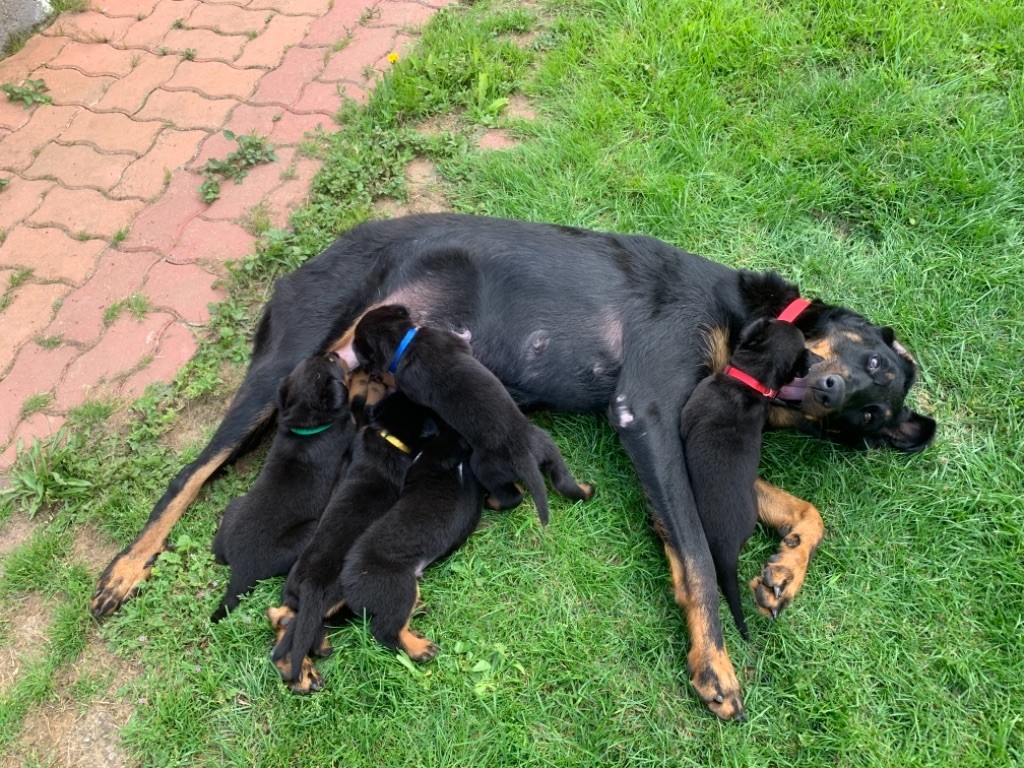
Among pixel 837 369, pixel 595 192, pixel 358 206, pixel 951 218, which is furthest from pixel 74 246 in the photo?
pixel 951 218

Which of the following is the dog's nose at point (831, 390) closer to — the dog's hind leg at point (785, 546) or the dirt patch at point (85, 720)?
the dog's hind leg at point (785, 546)

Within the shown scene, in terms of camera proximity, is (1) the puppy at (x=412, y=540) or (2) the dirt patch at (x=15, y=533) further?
(2) the dirt patch at (x=15, y=533)

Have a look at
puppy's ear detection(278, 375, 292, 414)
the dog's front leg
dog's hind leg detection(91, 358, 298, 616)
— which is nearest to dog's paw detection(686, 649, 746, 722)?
the dog's front leg

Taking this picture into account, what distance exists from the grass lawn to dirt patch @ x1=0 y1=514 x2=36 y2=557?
0.08 meters

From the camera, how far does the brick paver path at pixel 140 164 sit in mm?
4312

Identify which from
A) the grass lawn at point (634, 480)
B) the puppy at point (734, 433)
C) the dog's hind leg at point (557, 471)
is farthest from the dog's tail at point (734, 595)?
the dog's hind leg at point (557, 471)

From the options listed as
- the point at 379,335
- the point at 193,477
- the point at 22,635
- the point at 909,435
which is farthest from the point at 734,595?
the point at 22,635

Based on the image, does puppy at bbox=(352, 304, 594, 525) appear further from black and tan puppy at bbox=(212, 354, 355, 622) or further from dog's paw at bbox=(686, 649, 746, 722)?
dog's paw at bbox=(686, 649, 746, 722)

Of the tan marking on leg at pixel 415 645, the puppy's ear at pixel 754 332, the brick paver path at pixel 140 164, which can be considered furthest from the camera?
the brick paver path at pixel 140 164

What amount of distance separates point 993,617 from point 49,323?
540 centimetres

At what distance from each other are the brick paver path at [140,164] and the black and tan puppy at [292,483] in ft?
3.99

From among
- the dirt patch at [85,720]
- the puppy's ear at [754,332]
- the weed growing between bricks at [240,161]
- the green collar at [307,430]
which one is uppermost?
the weed growing between bricks at [240,161]

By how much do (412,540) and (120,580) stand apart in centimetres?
149

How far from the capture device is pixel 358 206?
4727mm
